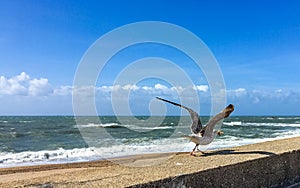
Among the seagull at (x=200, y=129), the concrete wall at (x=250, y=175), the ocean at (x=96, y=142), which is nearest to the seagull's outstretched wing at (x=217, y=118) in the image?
the seagull at (x=200, y=129)

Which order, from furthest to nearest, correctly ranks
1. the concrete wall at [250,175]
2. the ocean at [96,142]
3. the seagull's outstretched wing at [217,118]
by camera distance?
1. the ocean at [96,142]
2. the seagull's outstretched wing at [217,118]
3. the concrete wall at [250,175]

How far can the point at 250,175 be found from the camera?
13.8ft

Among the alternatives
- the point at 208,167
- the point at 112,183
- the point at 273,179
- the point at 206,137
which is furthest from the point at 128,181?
the point at 206,137

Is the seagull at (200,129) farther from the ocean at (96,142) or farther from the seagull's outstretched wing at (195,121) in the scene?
the ocean at (96,142)

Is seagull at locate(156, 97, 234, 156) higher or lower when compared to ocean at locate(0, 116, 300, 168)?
higher

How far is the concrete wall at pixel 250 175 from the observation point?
3493 millimetres

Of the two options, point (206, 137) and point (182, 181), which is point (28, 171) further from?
point (182, 181)

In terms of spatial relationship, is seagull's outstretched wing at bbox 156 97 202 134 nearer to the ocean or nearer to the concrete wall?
the ocean

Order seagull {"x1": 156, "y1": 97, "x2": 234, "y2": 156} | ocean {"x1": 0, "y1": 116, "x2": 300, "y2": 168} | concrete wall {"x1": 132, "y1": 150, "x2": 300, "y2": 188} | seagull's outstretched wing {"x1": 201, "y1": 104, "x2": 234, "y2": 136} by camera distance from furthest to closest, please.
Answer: ocean {"x1": 0, "y1": 116, "x2": 300, "y2": 168} → seagull {"x1": 156, "y1": 97, "x2": 234, "y2": 156} → seagull's outstretched wing {"x1": 201, "y1": 104, "x2": 234, "y2": 136} → concrete wall {"x1": 132, "y1": 150, "x2": 300, "y2": 188}

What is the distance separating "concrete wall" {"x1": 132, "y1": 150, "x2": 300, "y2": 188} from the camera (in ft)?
11.5

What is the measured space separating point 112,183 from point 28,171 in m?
8.30

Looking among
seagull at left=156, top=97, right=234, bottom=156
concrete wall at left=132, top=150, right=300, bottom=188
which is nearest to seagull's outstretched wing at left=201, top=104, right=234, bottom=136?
seagull at left=156, top=97, right=234, bottom=156

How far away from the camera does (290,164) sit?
4953mm

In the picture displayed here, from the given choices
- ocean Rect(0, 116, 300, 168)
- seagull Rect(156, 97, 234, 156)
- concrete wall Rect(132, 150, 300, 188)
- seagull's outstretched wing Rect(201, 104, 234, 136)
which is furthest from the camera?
ocean Rect(0, 116, 300, 168)
